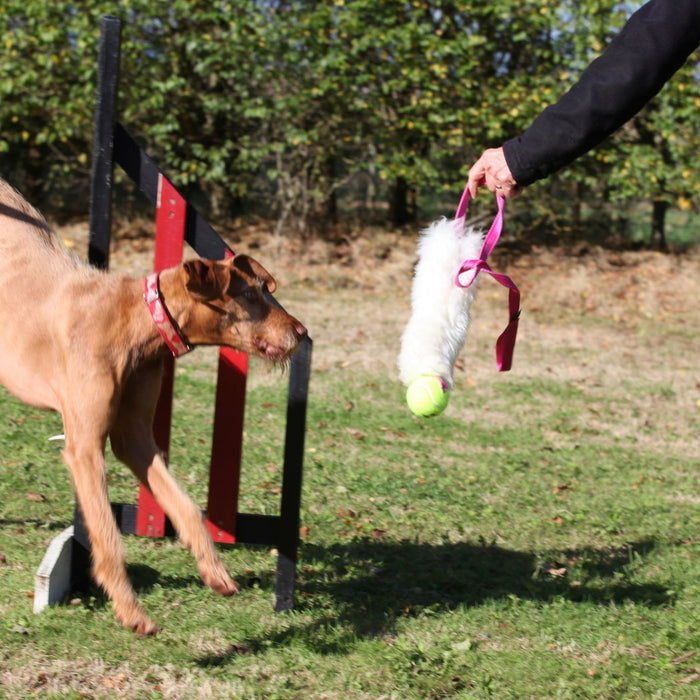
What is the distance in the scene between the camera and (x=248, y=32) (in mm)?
13438

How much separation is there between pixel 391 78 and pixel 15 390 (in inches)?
437

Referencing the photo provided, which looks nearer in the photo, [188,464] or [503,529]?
[503,529]

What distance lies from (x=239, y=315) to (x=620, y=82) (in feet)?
5.73

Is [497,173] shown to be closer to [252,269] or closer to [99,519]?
[252,269]

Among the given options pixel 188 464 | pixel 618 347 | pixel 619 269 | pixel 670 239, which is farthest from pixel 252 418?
pixel 670 239

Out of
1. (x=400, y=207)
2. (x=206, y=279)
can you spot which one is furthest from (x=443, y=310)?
(x=400, y=207)

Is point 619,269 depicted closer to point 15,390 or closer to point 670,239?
point 670,239

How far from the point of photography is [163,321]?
3629mm

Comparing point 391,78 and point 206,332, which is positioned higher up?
point 391,78

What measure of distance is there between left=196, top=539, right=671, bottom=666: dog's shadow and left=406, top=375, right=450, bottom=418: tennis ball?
130 centimetres

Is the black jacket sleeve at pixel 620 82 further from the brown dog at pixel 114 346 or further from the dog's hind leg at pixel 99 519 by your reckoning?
Answer: the dog's hind leg at pixel 99 519

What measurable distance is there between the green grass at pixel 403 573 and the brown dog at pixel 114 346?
507 mm

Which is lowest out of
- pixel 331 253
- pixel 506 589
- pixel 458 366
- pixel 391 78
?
pixel 506 589

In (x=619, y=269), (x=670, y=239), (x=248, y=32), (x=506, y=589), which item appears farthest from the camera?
(x=670, y=239)
